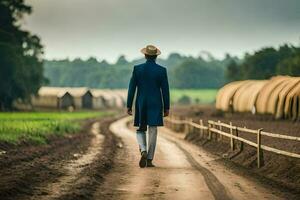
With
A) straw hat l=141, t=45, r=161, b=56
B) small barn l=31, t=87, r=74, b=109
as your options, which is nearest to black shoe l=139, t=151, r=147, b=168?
straw hat l=141, t=45, r=161, b=56

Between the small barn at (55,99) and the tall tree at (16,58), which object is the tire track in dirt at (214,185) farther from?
the small barn at (55,99)

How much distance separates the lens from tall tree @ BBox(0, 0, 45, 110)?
58312 millimetres

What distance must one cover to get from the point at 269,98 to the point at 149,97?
69.2 ft

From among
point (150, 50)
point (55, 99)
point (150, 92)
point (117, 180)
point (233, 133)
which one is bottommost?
point (117, 180)

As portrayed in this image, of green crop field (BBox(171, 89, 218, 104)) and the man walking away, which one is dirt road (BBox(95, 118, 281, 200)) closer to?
the man walking away

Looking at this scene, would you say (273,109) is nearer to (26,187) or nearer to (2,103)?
(26,187)

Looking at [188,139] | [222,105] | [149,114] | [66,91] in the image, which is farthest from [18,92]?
[149,114]

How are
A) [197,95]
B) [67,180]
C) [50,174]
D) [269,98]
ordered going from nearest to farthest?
[67,180] → [50,174] → [269,98] → [197,95]

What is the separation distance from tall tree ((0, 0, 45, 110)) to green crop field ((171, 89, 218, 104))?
84038 mm

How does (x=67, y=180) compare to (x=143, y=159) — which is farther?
(x=143, y=159)

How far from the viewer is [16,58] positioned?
191 ft

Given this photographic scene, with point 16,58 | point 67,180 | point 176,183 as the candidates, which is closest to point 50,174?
point 67,180

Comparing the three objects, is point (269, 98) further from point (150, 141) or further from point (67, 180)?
point (67, 180)

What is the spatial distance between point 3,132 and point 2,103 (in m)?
39.6
